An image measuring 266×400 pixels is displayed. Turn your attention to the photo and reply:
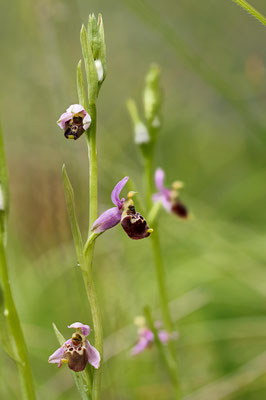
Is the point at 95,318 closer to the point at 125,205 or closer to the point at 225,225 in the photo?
the point at 125,205

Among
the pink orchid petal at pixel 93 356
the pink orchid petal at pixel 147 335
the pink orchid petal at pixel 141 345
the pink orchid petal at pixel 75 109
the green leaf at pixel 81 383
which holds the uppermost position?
the pink orchid petal at pixel 75 109

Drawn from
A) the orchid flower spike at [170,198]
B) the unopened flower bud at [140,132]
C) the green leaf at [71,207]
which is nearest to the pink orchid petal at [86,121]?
the green leaf at [71,207]

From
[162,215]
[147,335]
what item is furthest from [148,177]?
[162,215]

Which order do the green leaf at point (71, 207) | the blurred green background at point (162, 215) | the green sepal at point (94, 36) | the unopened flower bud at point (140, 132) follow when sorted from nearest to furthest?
the green leaf at point (71, 207) → the green sepal at point (94, 36) → the unopened flower bud at point (140, 132) → the blurred green background at point (162, 215)

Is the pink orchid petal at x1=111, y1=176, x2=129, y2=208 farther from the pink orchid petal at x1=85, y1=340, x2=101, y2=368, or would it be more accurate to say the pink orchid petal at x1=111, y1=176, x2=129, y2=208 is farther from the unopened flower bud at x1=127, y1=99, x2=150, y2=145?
the unopened flower bud at x1=127, y1=99, x2=150, y2=145

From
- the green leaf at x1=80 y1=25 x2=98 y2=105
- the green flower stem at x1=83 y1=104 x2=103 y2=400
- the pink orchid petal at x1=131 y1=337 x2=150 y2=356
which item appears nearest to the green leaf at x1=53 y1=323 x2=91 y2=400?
the green flower stem at x1=83 y1=104 x2=103 y2=400

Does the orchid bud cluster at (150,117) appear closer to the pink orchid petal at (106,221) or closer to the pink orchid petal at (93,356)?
the pink orchid petal at (106,221)

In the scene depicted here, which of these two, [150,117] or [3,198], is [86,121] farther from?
[150,117]
